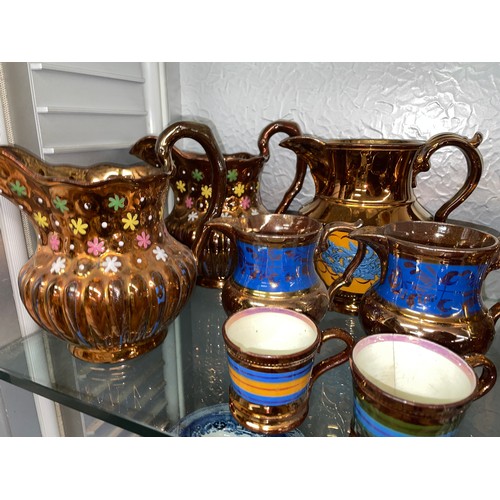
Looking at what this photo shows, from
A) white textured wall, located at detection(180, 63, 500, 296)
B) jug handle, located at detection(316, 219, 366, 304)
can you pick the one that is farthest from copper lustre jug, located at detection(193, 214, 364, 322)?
white textured wall, located at detection(180, 63, 500, 296)

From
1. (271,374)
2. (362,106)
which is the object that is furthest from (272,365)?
(362,106)

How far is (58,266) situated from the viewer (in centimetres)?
36

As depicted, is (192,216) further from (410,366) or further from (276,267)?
(410,366)

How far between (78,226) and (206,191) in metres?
0.18

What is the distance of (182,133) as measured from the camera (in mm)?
408

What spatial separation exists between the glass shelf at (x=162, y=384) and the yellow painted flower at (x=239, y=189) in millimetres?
175

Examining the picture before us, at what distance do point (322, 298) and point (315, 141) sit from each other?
0.17 meters

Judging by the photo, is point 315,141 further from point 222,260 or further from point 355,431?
point 355,431

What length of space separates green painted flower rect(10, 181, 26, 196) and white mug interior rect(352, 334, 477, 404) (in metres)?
0.30

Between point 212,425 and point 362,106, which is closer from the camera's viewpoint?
point 212,425

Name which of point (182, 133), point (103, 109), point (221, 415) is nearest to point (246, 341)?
point (221, 415)

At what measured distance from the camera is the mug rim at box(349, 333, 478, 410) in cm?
25

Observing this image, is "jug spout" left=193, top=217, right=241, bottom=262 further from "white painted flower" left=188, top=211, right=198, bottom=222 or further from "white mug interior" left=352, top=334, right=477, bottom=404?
"white mug interior" left=352, top=334, right=477, bottom=404

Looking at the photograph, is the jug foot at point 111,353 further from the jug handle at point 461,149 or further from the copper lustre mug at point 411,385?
the jug handle at point 461,149
